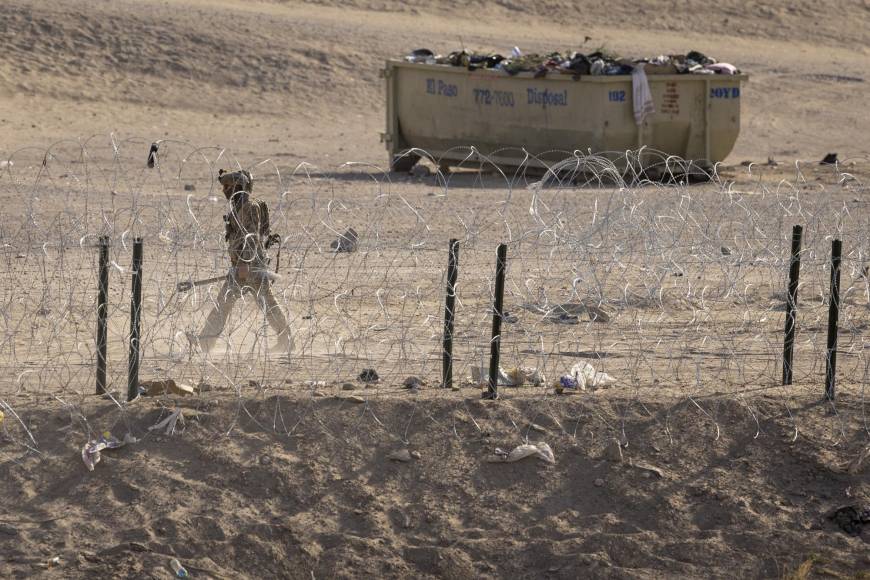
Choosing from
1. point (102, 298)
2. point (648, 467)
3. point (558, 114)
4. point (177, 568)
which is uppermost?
point (558, 114)

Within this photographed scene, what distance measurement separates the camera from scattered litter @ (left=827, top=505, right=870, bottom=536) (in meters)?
5.98

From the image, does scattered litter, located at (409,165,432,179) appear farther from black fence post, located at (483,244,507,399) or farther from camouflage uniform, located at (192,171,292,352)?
black fence post, located at (483,244,507,399)

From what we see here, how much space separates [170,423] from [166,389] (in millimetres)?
354

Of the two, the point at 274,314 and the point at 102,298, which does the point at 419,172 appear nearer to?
the point at 274,314

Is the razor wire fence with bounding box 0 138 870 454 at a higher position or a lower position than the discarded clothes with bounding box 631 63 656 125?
lower

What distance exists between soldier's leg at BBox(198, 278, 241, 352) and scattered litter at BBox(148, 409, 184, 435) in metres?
0.87

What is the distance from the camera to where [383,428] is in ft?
20.8

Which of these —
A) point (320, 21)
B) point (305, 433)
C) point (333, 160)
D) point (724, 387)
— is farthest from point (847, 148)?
point (305, 433)

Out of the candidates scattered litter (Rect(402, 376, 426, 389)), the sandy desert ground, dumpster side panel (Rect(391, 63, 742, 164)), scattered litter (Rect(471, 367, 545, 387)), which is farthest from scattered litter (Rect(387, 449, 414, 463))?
dumpster side panel (Rect(391, 63, 742, 164))

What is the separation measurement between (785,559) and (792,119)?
18.6 m

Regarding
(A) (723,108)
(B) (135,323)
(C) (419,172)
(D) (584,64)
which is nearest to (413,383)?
(B) (135,323)

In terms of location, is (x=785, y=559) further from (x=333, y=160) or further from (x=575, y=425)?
(x=333, y=160)

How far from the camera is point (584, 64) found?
49.8 ft

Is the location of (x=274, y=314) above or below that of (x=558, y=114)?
below
